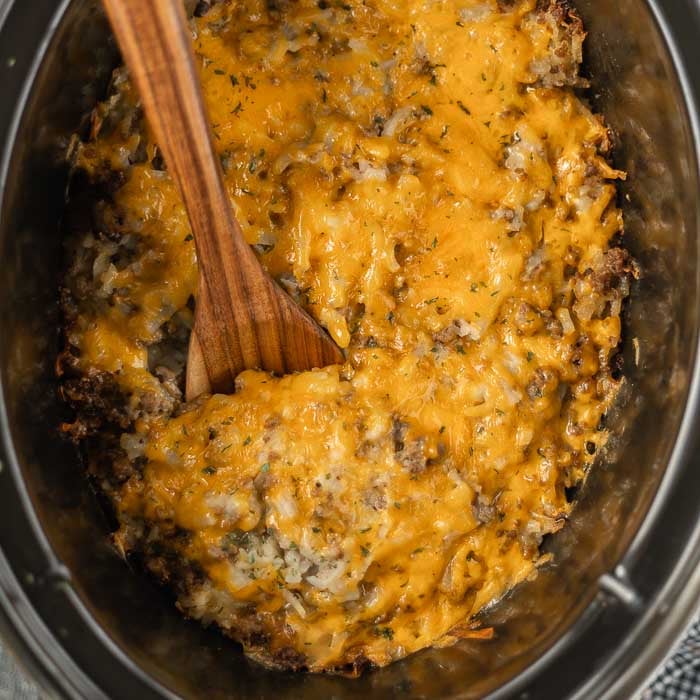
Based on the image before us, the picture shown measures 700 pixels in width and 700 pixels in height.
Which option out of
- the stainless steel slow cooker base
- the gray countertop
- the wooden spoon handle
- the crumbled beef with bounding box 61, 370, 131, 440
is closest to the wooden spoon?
the wooden spoon handle

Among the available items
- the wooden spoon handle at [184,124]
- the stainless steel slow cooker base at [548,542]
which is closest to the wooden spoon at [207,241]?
the wooden spoon handle at [184,124]

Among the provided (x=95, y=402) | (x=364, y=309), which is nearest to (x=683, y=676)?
(x=364, y=309)

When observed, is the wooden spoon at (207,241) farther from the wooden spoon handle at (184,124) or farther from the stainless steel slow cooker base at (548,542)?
the stainless steel slow cooker base at (548,542)

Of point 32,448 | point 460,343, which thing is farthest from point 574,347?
point 32,448

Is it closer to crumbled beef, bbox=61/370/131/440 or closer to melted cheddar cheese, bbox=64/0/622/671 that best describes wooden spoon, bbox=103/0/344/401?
melted cheddar cheese, bbox=64/0/622/671

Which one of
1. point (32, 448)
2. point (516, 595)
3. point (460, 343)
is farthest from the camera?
point (516, 595)

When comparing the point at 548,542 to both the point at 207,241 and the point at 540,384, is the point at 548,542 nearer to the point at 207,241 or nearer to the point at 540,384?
the point at 540,384

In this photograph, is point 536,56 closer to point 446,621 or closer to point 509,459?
point 509,459
